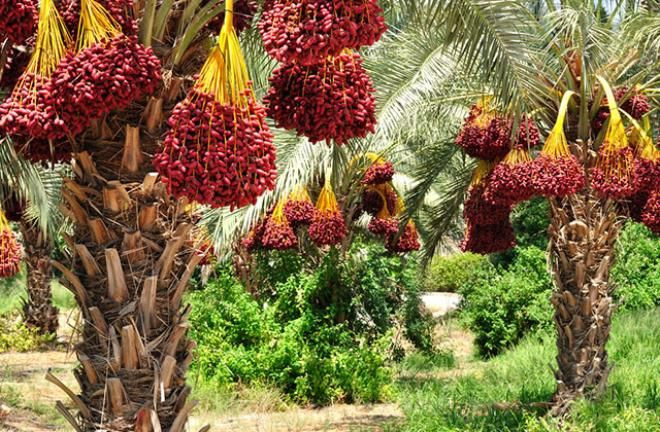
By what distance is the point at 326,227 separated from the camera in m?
9.90

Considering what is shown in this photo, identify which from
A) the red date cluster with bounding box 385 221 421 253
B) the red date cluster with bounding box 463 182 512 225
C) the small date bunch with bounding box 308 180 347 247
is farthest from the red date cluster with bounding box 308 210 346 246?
the red date cluster with bounding box 463 182 512 225

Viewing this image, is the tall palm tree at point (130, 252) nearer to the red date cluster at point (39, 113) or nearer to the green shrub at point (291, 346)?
the red date cluster at point (39, 113)

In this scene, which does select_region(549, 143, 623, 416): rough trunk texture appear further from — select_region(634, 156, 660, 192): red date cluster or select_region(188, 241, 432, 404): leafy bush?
select_region(188, 241, 432, 404): leafy bush

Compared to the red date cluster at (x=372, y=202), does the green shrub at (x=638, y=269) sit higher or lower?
lower

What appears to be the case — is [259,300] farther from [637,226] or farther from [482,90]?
[637,226]

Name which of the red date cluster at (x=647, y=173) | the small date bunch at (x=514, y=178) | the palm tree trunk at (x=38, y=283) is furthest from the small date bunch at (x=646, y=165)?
the palm tree trunk at (x=38, y=283)

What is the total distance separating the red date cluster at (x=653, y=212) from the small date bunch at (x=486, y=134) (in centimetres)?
116

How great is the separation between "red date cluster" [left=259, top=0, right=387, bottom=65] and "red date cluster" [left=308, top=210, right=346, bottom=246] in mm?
7024

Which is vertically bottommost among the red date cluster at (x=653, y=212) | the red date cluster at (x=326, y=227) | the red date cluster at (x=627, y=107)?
the red date cluster at (x=326, y=227)

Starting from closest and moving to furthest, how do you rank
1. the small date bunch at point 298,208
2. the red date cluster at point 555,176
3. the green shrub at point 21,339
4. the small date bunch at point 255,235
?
1. the red date cluster at point 555,176
2. the small date bunch at point 298,208
3. the small date bunch at point 255,235
4. the green shrub at point 21,339

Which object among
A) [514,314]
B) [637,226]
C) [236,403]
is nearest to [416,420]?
[236,403]

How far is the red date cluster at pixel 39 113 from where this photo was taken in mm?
2852

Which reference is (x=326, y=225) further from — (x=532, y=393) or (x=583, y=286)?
(x=583, y=286)

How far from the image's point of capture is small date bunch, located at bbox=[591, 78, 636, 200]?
262 inches
